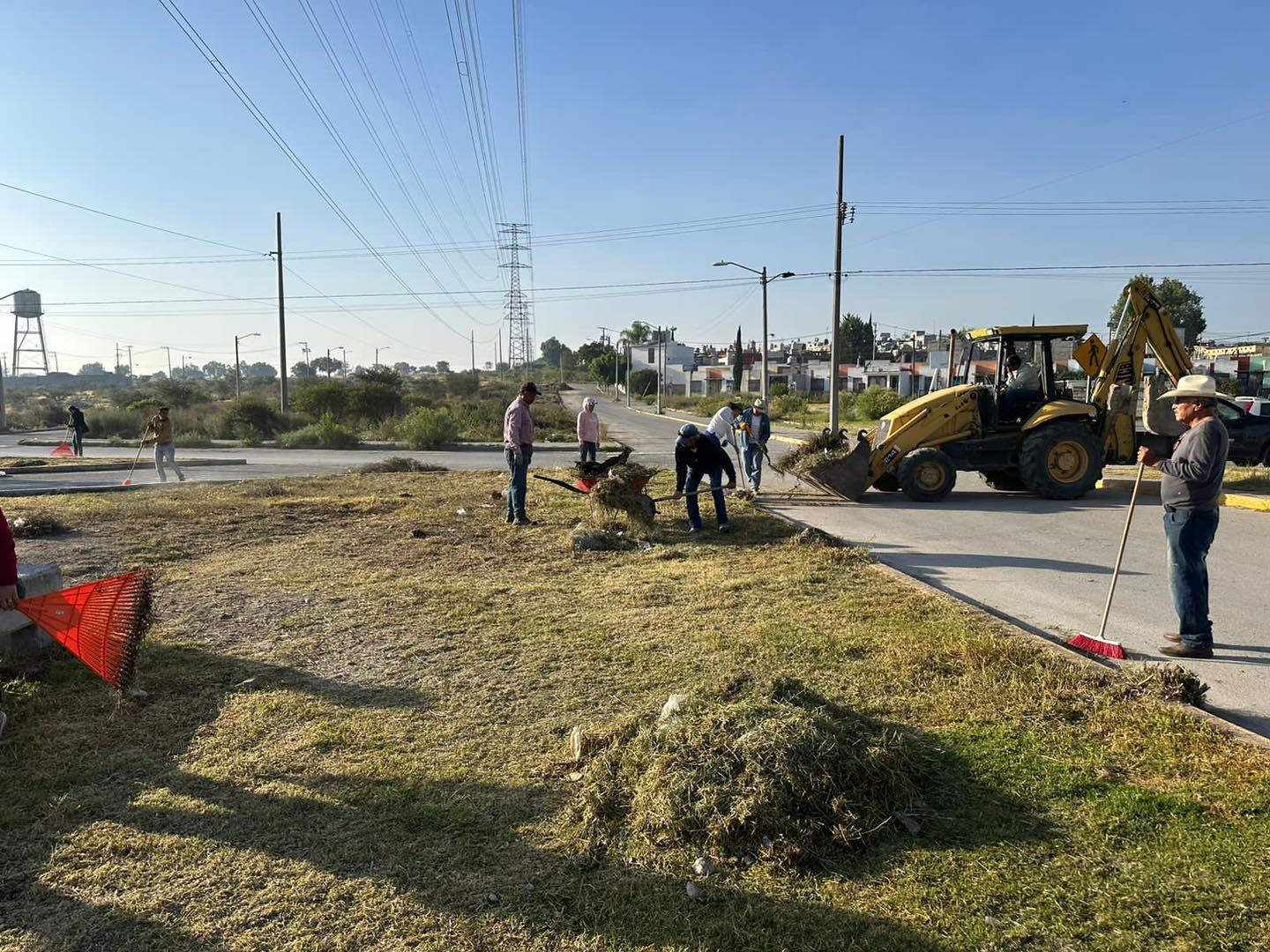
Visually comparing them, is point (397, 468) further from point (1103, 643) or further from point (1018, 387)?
point (1103, 643)

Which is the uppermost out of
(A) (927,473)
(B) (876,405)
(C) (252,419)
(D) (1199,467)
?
(B) (876,405)

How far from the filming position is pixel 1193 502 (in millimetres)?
5254

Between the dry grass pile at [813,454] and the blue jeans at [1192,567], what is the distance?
25.3 ft

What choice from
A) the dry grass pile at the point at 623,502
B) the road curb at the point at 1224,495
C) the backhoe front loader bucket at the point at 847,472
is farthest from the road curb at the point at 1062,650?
the road curb at the point at 1224,495

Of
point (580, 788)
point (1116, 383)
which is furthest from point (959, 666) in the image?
point (1116, 383)

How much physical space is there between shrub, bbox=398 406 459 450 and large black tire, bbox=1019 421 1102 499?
872 inches

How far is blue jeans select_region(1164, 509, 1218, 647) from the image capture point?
208 inches

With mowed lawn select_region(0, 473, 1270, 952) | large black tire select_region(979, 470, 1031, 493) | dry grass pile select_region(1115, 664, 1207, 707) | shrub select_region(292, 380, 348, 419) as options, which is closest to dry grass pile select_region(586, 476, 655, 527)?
mowed lawn select_region(0, 473, 1270, 952)

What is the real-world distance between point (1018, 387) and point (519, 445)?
8307 millimetres

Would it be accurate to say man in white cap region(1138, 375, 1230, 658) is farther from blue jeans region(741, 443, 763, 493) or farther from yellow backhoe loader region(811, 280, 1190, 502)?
blue jeans region(741, 443, 763, 493)

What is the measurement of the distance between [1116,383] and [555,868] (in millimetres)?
13358

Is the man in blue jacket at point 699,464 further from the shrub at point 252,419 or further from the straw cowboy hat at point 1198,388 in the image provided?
the shrub at point 252,419

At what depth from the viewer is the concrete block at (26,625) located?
17.5 ft

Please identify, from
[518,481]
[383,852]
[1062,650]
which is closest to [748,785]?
[383,852]
